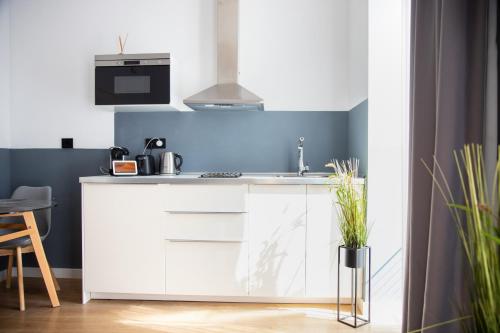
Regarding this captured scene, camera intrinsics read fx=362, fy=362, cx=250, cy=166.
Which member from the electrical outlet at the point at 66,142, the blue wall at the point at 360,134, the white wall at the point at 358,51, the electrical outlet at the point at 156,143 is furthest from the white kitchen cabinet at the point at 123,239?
the white wall at the point at 358,51

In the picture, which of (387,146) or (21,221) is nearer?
(387,146)

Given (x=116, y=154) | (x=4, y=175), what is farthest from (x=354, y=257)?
(x=4, y=175)

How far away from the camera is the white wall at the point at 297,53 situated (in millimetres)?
3068

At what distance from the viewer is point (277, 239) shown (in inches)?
100

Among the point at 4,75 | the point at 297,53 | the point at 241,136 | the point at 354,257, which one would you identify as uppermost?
the point at 297,53

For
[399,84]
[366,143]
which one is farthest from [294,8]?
[366,143]

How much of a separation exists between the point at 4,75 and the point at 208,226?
7.72 ft

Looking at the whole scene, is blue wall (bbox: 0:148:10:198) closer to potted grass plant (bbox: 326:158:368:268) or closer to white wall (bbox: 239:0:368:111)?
white wall (bbox: 239:0:368:111)

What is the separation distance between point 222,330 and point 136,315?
63 cm

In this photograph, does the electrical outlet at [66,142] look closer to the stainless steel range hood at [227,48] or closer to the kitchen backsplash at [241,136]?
the kitchen backsplash at [241,136]

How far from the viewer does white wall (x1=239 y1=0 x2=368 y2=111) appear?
10.1 feet

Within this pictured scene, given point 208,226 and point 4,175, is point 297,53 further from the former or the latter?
point 4,175

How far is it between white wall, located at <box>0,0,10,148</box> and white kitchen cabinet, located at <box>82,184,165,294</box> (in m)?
1.23

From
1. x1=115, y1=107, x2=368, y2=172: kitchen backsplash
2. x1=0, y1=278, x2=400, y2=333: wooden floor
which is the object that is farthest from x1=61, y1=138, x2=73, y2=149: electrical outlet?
x1=0, y1=278, x2=400, y2=333: wooden floor
